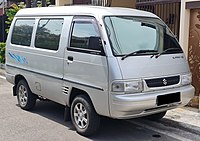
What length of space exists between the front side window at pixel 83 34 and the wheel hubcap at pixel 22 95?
1951 millimetres

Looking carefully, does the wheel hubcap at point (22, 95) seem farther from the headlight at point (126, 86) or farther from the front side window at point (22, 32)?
the headlight at point (126, 86)

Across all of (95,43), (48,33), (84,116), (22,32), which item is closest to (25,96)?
(22,32)

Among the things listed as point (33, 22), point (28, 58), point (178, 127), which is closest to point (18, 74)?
point (28, 58)

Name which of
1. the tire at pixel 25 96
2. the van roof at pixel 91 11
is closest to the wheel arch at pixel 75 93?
the van roof at pixel 91 11

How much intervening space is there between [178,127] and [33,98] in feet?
9.69

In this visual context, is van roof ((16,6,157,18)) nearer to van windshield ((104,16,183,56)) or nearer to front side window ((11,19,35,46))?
van windshield ((104,16,183,56))

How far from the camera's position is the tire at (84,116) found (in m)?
4.77

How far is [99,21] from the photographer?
15.4 ft

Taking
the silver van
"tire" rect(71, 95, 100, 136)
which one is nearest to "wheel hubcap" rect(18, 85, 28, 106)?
the silver van

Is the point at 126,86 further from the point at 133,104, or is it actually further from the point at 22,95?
the point at 22,95

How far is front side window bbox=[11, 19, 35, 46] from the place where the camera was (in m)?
6.25

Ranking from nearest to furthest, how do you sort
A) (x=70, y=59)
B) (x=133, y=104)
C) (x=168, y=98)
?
(x=133, y=104)
(x=168, y=98)
(x=70, y=59)

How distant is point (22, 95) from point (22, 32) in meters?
1.34

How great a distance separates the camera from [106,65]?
173 inches
